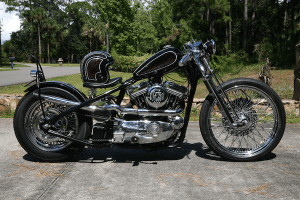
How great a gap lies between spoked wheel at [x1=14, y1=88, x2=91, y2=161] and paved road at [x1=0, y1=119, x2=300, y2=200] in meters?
0.14

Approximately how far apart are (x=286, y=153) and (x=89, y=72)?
263 cm

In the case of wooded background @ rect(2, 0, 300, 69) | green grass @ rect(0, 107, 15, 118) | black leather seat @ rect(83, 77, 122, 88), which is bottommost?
green grass @ rect(0, 107, 15, 118)

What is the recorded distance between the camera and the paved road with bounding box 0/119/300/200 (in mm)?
2211

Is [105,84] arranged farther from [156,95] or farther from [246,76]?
[246,76]

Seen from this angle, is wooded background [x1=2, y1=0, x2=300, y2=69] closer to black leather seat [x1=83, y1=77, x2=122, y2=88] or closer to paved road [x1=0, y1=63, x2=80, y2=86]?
paved road [x1=0, y1=63, x2=80, y2=86]

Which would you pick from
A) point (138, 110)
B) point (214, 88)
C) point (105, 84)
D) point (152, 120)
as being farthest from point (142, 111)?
point (214, 88)

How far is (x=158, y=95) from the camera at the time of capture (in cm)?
277

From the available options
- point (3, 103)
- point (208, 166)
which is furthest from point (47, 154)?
point (3, 103)

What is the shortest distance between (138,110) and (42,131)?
3.88 ft

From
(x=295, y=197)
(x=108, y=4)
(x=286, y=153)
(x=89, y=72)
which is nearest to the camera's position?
(x=295, y=197)

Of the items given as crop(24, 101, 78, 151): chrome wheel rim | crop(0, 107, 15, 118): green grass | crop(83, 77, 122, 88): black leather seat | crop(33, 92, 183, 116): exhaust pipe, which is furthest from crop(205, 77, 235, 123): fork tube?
crop(0, 107, 15, 118): green grass

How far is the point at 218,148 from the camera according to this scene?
2.94 metres

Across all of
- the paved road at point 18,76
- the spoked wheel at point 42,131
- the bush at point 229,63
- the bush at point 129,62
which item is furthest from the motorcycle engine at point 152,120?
the bush at point 129,62

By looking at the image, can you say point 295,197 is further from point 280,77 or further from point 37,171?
point 280,77
